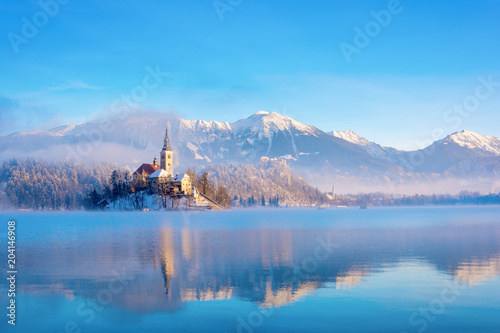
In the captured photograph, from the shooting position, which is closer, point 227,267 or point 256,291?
point 256,291

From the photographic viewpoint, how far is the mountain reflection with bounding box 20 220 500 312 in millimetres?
29766

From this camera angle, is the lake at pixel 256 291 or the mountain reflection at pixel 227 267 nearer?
the lake at pixel 256 291

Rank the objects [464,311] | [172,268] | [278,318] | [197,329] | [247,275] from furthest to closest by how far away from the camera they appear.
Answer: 1. [172,268]
2. [247,275]
3. [464,311]
4. [278,318]
5. [197,329]

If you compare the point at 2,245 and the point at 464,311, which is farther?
the point at 2,245

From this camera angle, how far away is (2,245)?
5753 cm

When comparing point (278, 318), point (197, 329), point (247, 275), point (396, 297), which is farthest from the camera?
point (247, 275)

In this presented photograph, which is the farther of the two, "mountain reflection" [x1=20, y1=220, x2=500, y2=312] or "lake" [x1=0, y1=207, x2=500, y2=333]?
"mountain reflection" [x1=20, y1=220, x2=500, y2=312]

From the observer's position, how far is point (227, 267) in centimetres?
3916

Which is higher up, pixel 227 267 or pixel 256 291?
pixel 227 267

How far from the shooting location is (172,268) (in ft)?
128

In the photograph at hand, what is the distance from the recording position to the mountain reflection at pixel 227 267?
29766mm

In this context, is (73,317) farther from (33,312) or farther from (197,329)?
(197,329)

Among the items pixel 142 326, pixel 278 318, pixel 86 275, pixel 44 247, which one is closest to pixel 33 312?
pixel 142 326

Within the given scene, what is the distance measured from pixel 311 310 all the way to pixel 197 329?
7313 mm
